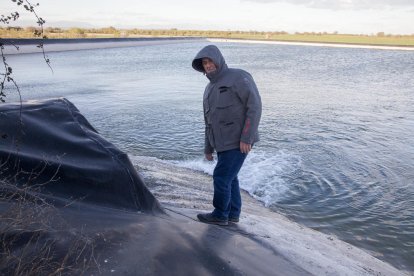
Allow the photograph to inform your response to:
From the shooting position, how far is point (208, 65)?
4.38 meters

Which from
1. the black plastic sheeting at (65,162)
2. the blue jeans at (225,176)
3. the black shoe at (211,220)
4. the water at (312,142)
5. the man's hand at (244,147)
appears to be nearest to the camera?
the black plastic sheeting at (65,162)

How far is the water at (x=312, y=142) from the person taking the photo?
22.5 feet

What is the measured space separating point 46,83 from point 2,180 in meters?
21.3

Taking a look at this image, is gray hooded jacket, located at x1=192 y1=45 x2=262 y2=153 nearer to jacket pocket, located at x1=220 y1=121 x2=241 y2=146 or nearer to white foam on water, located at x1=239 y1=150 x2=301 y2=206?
jacket pocket, located at x1=220 y1=121 x2=241 y2=146

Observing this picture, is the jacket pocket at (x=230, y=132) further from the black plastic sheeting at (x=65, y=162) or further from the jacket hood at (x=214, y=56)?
the black plastic sheeting at (x=65, y=162)

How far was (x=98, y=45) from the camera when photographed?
65.7 metres

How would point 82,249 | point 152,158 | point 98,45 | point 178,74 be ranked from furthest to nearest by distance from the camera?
point 98,45 → point 178,74 → point 152,158 → point 82,249

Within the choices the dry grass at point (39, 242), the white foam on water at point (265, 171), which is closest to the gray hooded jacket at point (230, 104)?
the dry grass at point (39, 242)

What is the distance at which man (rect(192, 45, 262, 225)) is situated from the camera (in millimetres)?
4270

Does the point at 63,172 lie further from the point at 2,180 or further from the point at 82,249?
the point at 82,249

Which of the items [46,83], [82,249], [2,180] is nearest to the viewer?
[82,249]

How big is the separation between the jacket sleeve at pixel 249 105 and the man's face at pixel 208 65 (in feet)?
1.13

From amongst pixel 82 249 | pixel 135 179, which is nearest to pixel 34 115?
pixel 135 179

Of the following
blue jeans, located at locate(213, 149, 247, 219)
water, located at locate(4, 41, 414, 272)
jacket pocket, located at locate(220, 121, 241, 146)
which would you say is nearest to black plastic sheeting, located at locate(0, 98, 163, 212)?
blue jeans, located at locate(213, 149, 247, 219)
